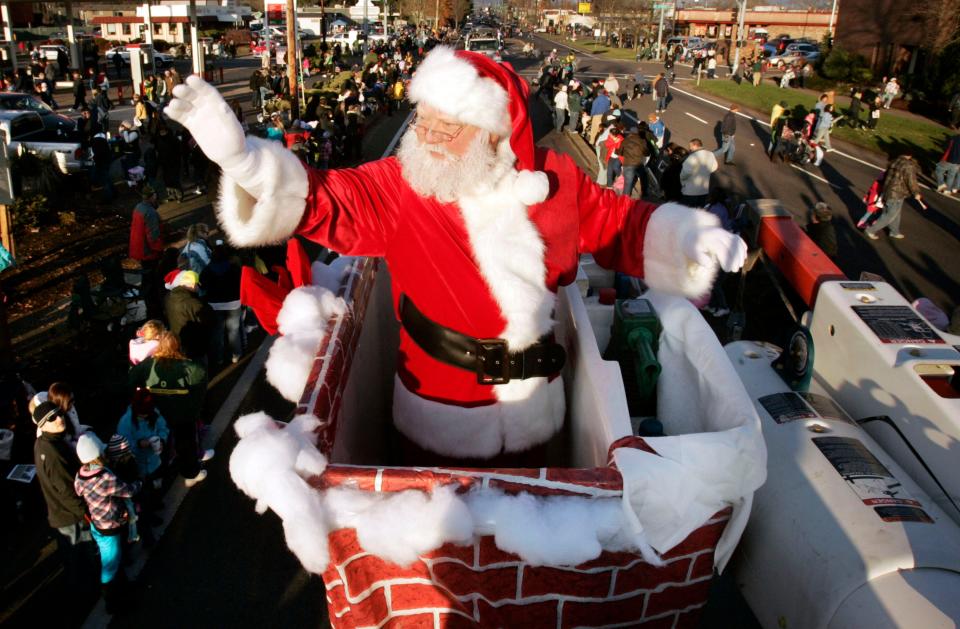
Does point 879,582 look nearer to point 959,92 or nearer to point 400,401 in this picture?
point 400,401

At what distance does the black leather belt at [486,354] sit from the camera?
112 inches

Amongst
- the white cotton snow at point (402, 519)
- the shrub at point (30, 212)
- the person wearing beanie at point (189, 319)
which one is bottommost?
the shrub at point (30, 212)

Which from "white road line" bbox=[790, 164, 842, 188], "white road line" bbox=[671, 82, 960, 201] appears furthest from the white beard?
"white road line" bbox=[671, 82, 960, 201]

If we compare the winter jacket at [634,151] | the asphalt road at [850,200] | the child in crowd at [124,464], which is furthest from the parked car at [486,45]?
the child in crowd at [124,464]

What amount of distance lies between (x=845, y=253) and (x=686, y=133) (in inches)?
461

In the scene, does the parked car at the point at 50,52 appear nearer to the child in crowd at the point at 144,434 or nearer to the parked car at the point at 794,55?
the child in crowd at the point at 144,434

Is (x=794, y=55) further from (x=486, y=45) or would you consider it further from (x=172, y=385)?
(x=172, y=385)

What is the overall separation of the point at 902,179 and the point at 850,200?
3.58m

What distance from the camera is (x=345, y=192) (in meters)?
2.85

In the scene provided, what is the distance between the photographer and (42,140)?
46.9 feet

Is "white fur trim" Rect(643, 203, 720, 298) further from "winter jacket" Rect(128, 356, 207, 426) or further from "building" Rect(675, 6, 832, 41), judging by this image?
"building" Rect(675, 6, 832, 41)

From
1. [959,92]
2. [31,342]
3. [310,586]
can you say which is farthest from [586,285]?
[959,92]

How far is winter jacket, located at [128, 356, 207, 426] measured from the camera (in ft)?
17.9

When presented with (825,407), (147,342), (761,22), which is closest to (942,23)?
(825,407)
